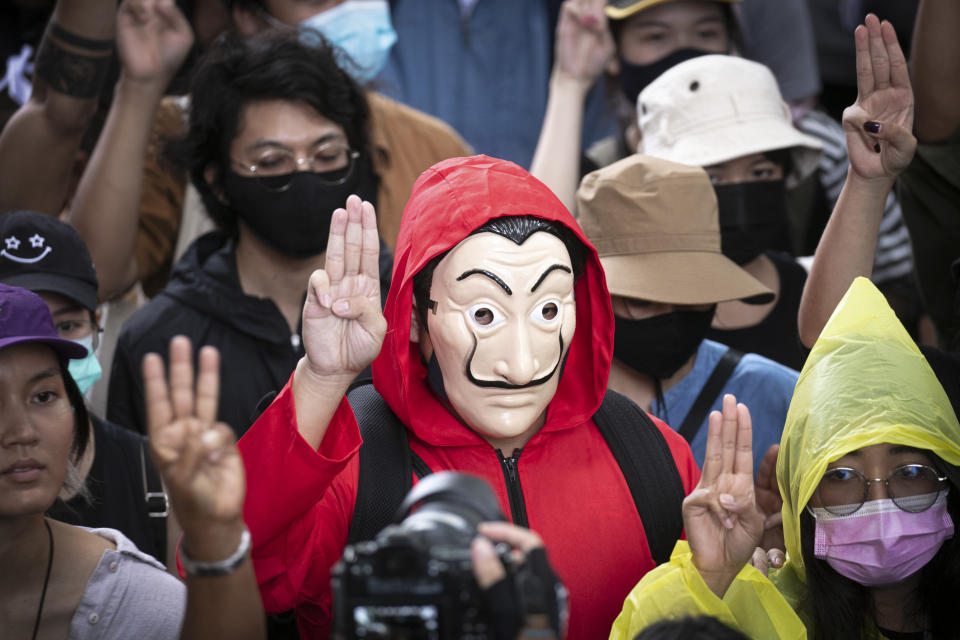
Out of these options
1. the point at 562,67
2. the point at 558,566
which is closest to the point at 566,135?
the point at 562,67

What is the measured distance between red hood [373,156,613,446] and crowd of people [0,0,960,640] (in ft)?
0.04

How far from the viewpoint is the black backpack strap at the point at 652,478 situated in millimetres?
2893

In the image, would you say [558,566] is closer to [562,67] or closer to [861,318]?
[861,318]

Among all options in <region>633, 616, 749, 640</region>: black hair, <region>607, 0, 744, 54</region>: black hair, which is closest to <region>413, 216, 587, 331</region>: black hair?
<region>633, 616, 749, 640</region>: black hair

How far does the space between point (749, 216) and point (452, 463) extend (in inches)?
71.8

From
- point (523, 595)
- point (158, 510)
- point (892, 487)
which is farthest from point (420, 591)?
point (158, 510)

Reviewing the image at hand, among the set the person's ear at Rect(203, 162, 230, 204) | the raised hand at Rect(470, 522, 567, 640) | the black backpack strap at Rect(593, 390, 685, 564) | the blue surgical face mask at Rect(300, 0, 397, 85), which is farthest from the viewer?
the blue surgical face mask at Rect(300, 0, 397, 85)

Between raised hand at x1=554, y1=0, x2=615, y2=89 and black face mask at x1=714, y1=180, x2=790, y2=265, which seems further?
raised hand at x1=554, y1=0, x2=615, y2=89

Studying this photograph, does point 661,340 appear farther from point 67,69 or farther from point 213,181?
point 67,69

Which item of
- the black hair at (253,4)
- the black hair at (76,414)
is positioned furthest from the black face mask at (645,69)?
the black hair at (76,414)

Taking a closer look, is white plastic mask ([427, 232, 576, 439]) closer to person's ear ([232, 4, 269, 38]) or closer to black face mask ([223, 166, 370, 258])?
black face mask ([223, 166, 370, 258])

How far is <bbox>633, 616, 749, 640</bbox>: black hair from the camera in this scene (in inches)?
91.0

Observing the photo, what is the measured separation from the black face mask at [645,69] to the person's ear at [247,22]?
159 centimetres

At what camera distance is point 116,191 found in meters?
4.34
